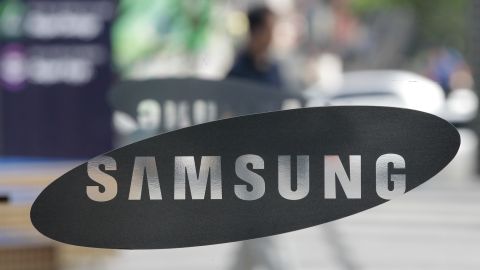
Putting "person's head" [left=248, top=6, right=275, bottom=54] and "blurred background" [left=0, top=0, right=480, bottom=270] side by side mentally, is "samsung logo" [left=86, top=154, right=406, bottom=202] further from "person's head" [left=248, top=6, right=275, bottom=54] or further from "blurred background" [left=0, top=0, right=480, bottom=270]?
"person's head" [left=248, top=6, right=275, bottom=54]

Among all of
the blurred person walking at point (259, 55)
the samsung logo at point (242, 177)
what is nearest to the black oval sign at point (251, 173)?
the samsung logo at point (242, 177)

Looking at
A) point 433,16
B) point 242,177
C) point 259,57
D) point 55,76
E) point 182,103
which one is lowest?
point 242,177

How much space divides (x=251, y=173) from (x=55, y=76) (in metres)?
6.12

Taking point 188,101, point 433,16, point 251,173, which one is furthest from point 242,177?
point 433,16

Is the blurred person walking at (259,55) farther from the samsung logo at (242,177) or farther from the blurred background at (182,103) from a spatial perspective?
the samsung logo at (242,177)

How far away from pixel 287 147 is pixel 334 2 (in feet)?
83.3

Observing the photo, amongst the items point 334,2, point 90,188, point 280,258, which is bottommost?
point 280,258

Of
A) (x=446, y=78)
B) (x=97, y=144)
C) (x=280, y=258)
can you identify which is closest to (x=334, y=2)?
(x=446, y=78)

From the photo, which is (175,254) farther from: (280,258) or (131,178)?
(280,258)

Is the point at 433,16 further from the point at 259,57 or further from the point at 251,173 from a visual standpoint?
the point at 251,173

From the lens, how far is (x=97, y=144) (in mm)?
8211

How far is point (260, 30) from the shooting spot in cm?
475

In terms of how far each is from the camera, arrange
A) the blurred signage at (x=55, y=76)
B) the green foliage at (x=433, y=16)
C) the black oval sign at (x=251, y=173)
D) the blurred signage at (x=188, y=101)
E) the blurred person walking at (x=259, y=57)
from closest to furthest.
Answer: the black oval sign at (x=251, y=173) → the blurred signage at (x=188, y=101) → the blurred person walking at (x=259, y=57) → the blurred signage at (x=55, y=76) → the green foliage at (x=433, y=16)

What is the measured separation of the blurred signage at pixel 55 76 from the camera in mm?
8094
